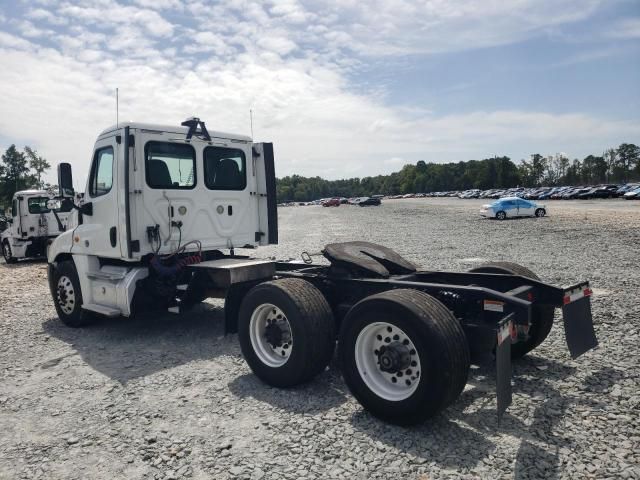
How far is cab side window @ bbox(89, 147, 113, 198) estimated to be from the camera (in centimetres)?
680

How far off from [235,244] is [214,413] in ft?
11.7

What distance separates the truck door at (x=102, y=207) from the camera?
21.9 ft

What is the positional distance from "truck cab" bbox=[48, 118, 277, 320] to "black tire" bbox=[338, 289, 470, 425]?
3491 millimetres

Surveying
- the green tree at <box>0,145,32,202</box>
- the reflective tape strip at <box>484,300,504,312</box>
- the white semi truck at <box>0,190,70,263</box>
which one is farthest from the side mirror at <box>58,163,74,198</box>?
the green tree at <box>0,145,32,202</box>

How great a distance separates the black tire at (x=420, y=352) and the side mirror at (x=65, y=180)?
4972mm

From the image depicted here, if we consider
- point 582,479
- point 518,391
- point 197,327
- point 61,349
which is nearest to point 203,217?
point 197,327

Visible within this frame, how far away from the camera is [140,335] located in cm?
717

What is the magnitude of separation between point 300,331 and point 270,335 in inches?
21.5

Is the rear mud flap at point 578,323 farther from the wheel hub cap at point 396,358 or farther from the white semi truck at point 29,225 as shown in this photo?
the white semi truck at point 29,225

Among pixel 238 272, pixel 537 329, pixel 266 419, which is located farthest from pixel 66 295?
pixel 537 329

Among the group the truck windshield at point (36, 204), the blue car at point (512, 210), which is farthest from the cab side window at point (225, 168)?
the blue car at point (512, 210)

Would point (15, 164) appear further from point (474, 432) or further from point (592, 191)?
point (592, 191)

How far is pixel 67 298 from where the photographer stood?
25.2ft

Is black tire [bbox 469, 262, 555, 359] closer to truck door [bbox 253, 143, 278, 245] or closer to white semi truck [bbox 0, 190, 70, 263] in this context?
truck door [bbox 253, 143, 278, 245]
